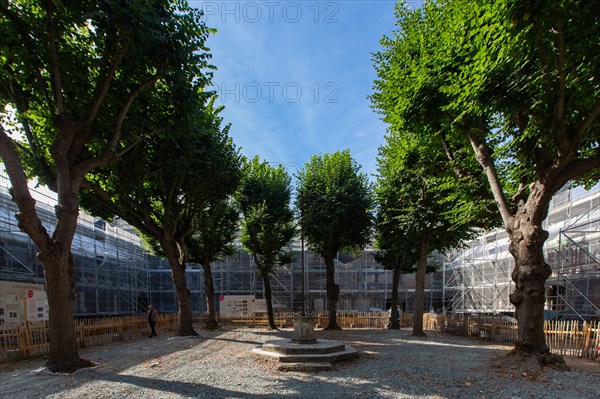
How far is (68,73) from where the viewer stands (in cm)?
953

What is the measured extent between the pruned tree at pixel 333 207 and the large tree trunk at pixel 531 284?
433 inches

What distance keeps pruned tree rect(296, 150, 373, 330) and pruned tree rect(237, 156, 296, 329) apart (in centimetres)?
122

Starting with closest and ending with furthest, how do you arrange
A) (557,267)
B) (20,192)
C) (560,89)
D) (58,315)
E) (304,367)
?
(560,89), (20,192), (58,315), (304,367), (557,267)

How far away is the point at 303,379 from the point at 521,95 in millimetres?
8929

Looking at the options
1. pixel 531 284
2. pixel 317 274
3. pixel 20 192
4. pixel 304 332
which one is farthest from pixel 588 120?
pixel 317 274

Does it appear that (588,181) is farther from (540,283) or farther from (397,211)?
(397,211)

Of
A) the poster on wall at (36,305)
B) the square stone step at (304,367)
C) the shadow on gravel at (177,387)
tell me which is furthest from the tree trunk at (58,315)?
the poster on wall at (36,305)

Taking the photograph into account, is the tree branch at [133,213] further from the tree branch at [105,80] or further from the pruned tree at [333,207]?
the pruned tree at [333,207]

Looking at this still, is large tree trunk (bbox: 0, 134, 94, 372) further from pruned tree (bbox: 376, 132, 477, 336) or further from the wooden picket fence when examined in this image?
pruned tree (bbox: 376, 132, 477, 336)

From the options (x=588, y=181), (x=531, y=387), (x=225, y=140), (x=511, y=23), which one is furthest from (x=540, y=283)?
(x=225, y=140)

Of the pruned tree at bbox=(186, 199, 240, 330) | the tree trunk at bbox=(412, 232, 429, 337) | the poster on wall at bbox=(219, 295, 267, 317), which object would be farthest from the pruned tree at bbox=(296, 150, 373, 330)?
the poster on wall at bbox=(219, 295, 267, 317)

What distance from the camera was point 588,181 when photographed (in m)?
11.8

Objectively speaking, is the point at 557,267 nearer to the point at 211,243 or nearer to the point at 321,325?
the point at 321,325

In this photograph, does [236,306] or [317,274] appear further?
[317,274]
